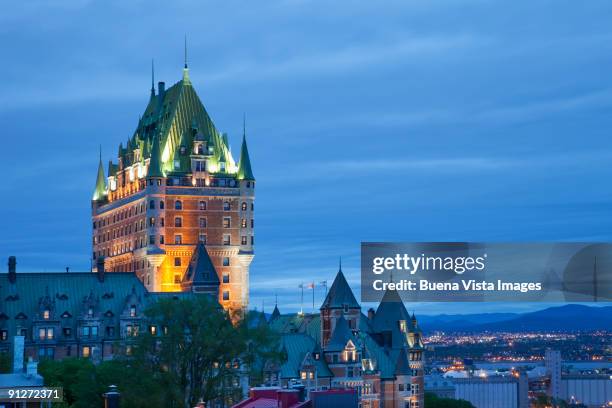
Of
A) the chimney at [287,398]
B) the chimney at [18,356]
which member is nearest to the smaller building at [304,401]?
the chimney at [287,398]

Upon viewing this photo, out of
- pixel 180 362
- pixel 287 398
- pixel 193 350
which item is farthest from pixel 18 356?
pixel 287 398

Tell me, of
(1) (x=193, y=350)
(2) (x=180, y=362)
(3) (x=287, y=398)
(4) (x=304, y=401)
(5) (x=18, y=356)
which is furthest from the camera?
(5) (x=18, y=356)

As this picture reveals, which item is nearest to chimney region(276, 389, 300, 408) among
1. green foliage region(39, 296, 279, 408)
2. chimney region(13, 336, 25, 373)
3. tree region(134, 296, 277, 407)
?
green foliage region(39, 296, 279, 408)

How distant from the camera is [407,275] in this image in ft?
420

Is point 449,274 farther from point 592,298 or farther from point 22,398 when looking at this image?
point 22,398

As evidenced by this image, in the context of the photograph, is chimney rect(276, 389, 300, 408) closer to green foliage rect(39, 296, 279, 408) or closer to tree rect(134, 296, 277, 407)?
green foliage rect(39, 296, 279, 408)

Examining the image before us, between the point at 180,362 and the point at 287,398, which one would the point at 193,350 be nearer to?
the point at 180,362

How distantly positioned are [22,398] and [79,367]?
53.5 meters

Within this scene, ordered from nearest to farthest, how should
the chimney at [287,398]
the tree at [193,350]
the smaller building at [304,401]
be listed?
the smaller building at [304,401] < the chimney at [287,398] < the tree at [193,350]

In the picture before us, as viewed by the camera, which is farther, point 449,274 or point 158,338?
point 158,338

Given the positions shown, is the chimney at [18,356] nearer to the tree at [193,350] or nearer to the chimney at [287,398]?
the tree at [193,350]

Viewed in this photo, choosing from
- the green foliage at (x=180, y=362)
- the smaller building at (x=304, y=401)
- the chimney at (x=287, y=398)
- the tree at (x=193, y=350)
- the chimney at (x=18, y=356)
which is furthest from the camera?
the chimney at (x=18, y=356)

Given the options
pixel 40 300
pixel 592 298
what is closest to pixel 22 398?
pixel 592 298

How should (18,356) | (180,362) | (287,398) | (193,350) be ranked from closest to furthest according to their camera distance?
1. (287,398)
2. (180,362)
3. (193,350)
4. (18,356)
